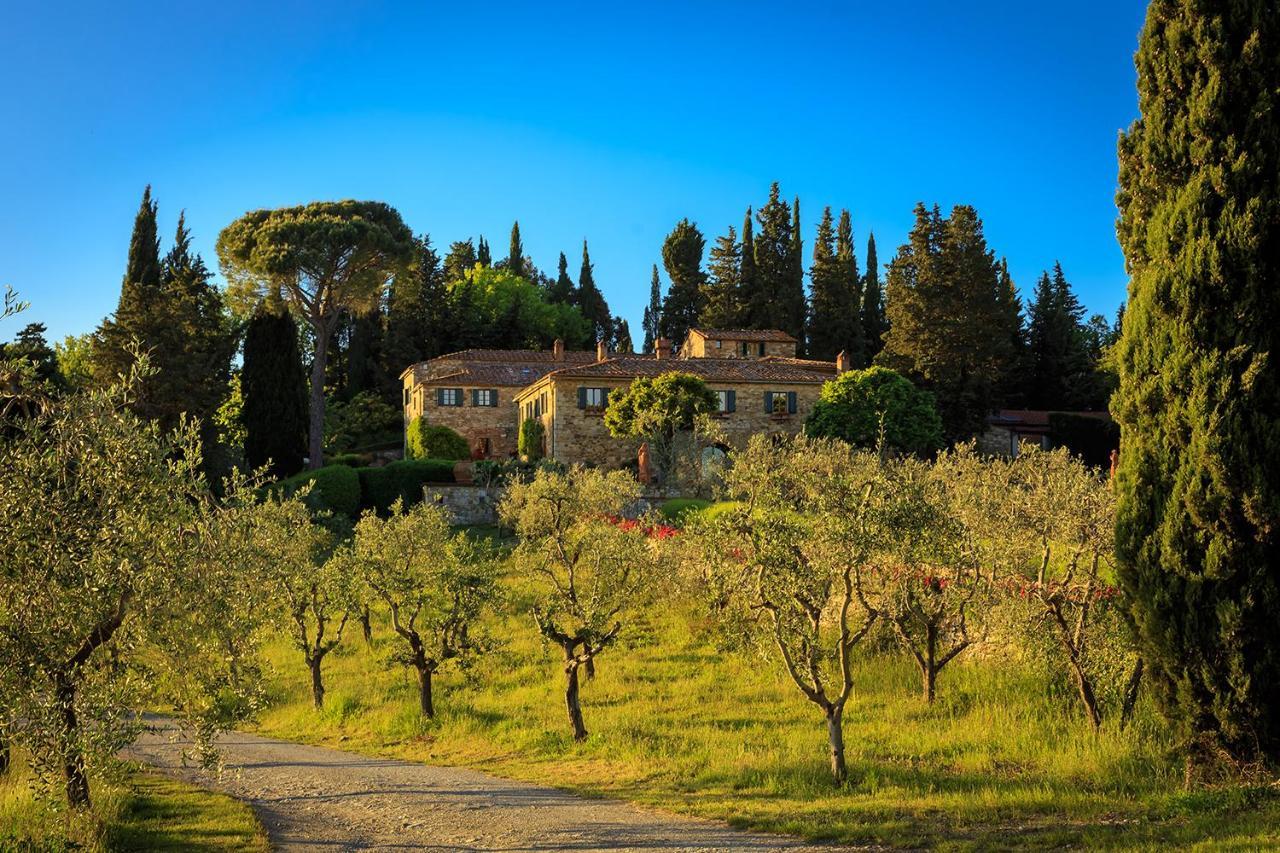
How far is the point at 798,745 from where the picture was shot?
43.8ft

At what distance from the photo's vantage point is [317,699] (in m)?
19.2

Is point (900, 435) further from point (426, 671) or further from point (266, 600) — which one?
point (266, 600)

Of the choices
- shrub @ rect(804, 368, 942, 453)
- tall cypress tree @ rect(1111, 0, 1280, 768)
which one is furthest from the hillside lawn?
shrub @ rect(804, 368, 942, 453)

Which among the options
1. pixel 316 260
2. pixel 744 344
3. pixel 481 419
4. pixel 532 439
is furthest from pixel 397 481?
pixel 744 344

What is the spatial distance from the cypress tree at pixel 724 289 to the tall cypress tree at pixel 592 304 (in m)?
18.4

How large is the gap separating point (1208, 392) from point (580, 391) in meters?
36.7

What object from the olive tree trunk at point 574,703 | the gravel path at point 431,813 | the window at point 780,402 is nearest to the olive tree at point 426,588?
the gravel path at point 431,813

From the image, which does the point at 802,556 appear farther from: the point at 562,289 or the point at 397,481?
the point at 562,289

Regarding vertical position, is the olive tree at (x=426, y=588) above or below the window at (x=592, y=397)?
below

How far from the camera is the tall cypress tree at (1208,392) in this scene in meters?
10.0

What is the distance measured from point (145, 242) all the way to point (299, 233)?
13.9 meters

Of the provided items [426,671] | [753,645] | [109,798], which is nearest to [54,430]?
[109,798]

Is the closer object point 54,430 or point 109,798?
point 54,430

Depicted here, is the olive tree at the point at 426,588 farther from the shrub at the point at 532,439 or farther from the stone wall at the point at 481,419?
the stone wall at the point at 481,419
